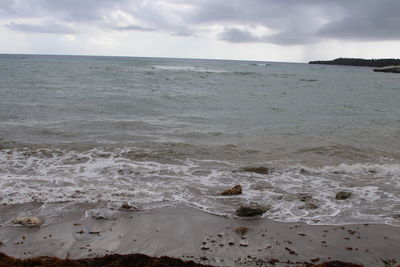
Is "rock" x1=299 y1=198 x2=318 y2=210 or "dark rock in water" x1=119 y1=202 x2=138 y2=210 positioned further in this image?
"rock" x1=299 y1=198 x2=318 y2=210

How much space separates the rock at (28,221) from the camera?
19.7 ft

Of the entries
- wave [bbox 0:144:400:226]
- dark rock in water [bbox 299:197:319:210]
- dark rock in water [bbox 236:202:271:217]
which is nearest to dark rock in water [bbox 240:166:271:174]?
wave [bbox 0:144:400:226]

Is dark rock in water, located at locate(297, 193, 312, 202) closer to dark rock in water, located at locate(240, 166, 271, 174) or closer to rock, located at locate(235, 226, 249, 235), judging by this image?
dark rock in water, located at locate(240, 166, 271, 174)

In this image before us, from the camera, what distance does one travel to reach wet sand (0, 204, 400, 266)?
512 centimetres

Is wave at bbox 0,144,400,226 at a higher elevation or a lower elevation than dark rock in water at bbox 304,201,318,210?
lower

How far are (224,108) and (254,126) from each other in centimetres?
590

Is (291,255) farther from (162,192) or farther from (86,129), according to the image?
(86,129)

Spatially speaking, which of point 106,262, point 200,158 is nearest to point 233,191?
point 200,158

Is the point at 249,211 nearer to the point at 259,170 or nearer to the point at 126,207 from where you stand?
the point at 126,207

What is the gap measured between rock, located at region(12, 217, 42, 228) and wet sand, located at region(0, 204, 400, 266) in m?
0.10

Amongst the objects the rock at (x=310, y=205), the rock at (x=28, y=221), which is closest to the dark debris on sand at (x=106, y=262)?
the rock at (x=28, y=221)

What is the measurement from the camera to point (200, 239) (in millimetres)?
5664

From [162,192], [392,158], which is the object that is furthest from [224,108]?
[162,192]

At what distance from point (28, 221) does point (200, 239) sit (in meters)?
3.13
